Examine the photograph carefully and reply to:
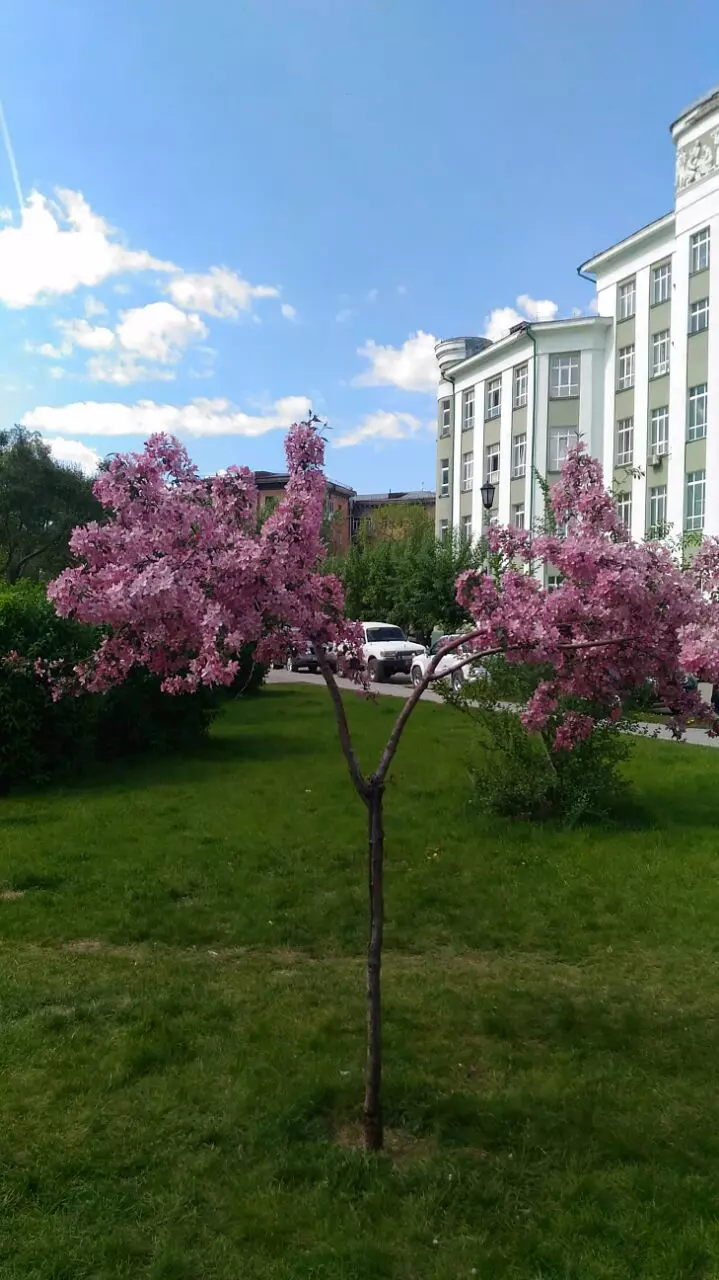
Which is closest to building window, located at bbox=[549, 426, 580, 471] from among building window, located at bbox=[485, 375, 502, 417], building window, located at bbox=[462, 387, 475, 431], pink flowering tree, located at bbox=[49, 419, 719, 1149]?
building window, located at bbox=[485, 375, 502, 417]

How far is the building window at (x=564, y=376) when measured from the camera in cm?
4169

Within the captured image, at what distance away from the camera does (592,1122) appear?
368cm

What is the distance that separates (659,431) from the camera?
36.1m

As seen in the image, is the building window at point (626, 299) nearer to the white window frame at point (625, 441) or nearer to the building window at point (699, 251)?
the white window frame at point (625, 441)

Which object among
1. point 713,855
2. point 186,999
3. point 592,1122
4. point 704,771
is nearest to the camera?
point 592,1122

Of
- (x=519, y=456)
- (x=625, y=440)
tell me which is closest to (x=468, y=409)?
(x=519, y=456)

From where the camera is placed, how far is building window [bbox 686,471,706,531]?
3322 centimetres

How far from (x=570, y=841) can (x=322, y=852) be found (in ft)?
6.99

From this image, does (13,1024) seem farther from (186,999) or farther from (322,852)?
(322,852)

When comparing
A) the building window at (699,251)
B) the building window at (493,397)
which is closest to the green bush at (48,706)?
the building window at (699,251)

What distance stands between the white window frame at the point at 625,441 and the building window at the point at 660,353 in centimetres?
222

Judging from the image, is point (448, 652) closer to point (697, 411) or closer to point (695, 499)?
point (695, 499)

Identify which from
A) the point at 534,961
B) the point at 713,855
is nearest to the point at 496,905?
the point at 534,961

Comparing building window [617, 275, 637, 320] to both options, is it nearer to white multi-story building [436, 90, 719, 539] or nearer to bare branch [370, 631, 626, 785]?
white multi-story building [436, 90, 719, 539]
